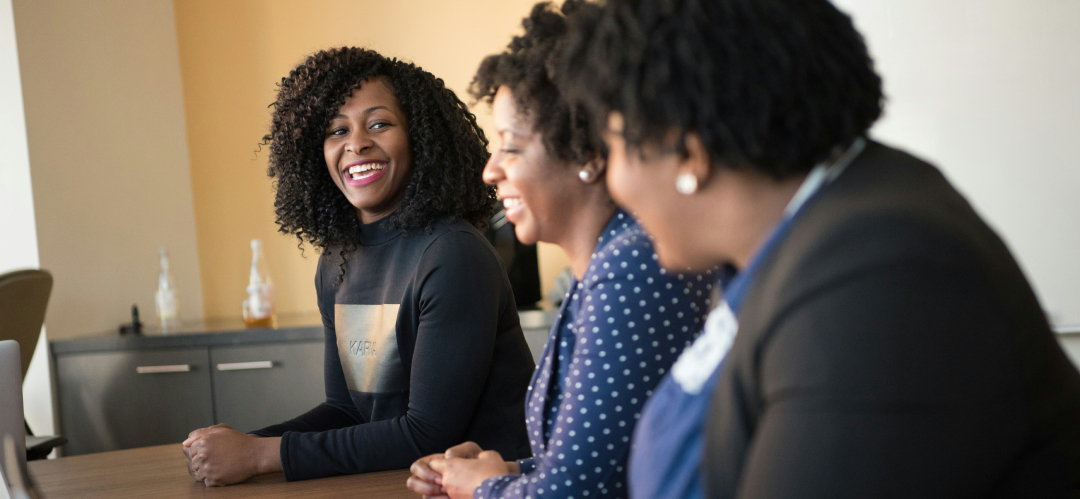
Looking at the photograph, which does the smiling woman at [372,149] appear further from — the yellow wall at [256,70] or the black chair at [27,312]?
the yellow wall at [256,70]

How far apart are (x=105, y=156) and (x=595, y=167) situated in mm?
2581

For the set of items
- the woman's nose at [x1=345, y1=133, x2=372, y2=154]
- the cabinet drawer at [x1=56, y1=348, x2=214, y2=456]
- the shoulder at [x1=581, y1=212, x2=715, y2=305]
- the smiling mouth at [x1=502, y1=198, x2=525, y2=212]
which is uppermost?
the woman's nose at [x1=345, y1=133, x2=372, y2=154]

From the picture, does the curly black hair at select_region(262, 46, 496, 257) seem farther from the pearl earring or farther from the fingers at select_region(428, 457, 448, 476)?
the pearl earring

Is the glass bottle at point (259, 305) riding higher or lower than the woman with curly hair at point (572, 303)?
lower

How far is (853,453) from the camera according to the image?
1.51 feet

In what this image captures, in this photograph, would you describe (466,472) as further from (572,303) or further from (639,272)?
(639,272)

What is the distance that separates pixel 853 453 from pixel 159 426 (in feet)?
8.94

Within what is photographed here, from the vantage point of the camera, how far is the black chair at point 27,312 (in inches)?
87.7

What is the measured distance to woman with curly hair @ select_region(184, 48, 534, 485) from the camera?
1.25 m

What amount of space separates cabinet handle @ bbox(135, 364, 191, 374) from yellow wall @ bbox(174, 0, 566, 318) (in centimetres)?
63

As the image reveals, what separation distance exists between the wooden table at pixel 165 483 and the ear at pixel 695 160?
700 millimetres

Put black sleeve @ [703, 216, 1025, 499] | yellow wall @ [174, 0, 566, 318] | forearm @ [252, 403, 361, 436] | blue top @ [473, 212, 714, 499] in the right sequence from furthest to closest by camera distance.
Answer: yellow wall @ [174, 0, 566, 318] < forearm @ [252, 403, 361, 436] < blue top @ [473, 212, 714, 499] < black sleeve @ [703, 216, 1025, 499]

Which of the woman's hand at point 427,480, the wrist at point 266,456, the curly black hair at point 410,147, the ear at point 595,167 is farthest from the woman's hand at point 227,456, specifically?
the ear at point 595,167

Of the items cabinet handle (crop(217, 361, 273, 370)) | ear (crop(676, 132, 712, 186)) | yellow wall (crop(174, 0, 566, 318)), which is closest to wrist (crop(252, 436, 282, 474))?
ear (crop(676, 132, 712, 186))
